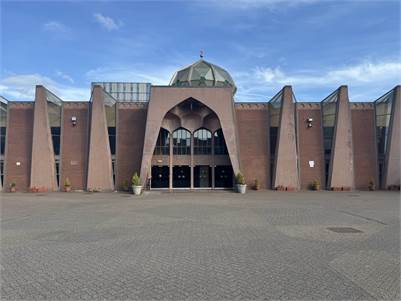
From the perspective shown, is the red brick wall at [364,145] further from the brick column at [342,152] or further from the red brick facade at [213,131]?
the brick column at [342,152]

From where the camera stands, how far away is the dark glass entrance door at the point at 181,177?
3306 centimetres

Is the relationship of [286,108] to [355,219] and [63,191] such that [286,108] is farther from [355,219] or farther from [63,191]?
[63,191]

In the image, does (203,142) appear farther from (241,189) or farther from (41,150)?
(41,150)

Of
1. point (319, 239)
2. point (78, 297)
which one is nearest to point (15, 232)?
point (78, 297)

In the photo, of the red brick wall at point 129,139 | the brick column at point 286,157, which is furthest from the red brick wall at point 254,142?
the red brick wall at point 129,139

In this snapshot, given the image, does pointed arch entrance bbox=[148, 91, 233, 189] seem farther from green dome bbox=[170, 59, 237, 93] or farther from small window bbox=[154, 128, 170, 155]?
green dome bbox=[170, 59, 237, 93]

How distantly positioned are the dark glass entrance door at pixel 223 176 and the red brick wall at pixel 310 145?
7236mm

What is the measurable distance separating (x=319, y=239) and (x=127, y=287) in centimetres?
604

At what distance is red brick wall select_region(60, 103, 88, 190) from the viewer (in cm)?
3109

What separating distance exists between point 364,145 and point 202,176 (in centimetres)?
1663

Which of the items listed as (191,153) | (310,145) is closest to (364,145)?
(310,145)

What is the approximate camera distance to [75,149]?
3134 centimetres

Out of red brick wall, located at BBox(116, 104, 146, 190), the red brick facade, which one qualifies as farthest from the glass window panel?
red brick wall, located at BBox(116, 104, 146, 190)

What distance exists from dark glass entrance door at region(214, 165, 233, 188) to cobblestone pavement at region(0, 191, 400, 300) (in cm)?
2050
